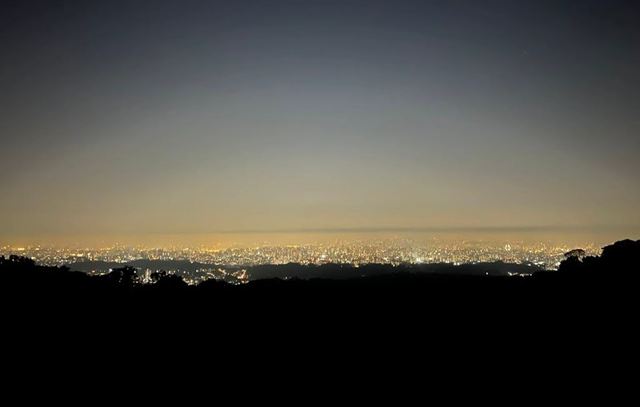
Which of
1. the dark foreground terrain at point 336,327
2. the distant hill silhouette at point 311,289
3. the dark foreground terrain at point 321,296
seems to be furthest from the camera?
the distant hill silhouette at point 311,289

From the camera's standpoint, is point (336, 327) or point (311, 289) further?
point (311, 289)

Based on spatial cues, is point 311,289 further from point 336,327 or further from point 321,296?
point 336,327

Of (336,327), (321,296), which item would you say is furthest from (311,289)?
(336,327)

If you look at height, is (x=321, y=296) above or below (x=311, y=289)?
below

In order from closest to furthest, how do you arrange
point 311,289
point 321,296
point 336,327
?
point 336,327 → point 321,296 → point 311,289

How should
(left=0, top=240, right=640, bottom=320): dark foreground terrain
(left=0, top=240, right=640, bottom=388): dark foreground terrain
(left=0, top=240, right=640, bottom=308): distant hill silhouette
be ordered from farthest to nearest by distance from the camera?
(left=0, top=240, right=640, bottom=308): distant hill silhouette
(left=0, top=240, right=640, bottom=320): dark foreground terrain
(left=0, top=240, right=640, bottom=388): dark foreground terrain

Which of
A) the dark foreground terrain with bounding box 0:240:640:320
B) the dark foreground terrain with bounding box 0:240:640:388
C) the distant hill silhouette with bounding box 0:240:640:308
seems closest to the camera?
the dark foreground terrain with bounding box 0:240:640:388

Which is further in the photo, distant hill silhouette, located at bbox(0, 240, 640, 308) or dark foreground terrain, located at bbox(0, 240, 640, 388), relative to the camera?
distant hill silhouette, located at bbox(0, 240, 640, 308)

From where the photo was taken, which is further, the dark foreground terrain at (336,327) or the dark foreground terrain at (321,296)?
the dark foreground terrain at (321,296)

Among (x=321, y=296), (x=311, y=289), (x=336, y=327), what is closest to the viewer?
(x=336, y=327)

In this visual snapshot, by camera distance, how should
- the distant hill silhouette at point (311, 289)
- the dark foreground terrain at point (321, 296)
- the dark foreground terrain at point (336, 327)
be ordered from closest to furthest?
the dark foreground terrain at point (336, 327)
the dark foreground terrain at point (321, 296)
the distant hill silhouette at point (311, 289)

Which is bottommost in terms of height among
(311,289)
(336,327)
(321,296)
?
(336,327)

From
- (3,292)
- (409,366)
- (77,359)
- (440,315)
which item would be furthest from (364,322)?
(3,292)
